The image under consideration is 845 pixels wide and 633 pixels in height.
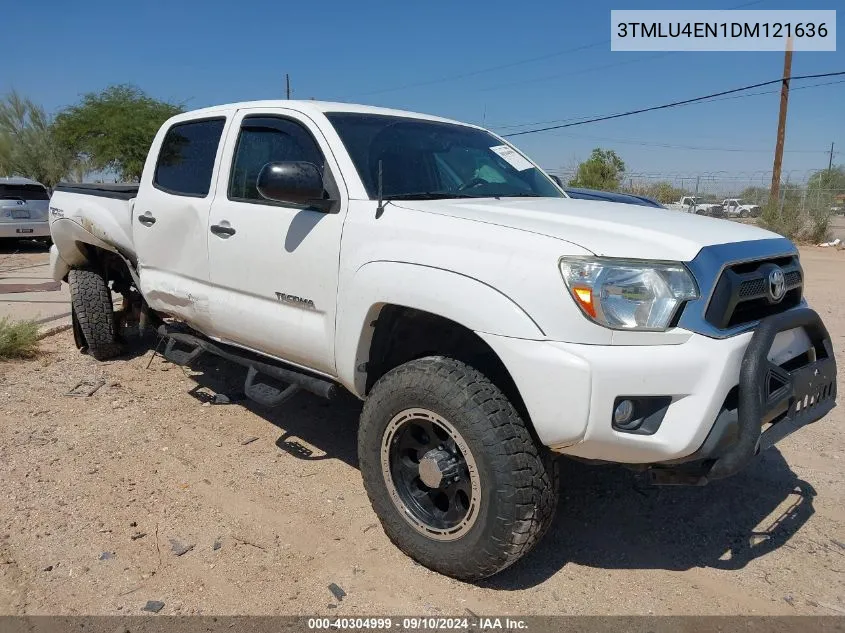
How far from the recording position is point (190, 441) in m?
4.38

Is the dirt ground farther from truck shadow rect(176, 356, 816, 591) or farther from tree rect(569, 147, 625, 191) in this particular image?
tree rect(569, 147, 625, 191)

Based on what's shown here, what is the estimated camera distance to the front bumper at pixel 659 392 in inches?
92.4

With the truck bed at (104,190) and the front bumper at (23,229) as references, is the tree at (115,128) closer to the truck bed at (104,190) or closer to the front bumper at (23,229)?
the front bumper at (23,229)

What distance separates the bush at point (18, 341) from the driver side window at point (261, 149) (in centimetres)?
336

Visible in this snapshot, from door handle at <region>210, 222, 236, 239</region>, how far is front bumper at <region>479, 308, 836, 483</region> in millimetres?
1900

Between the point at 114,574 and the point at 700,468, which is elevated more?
the point at 700,468

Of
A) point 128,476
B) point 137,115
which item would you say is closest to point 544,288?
point 128,476

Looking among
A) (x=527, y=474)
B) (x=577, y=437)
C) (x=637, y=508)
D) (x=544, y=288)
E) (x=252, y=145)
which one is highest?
(x=252, y=145)

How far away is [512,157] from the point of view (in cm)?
419

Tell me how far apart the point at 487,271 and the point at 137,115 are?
101 feet

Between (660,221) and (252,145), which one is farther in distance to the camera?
(252,145)

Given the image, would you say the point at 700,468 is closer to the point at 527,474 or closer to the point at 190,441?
the point at 527,474

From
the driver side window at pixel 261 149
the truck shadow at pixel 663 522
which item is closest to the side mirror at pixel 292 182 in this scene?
the driver side window at pixel 261 149

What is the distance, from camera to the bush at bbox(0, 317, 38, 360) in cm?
597
